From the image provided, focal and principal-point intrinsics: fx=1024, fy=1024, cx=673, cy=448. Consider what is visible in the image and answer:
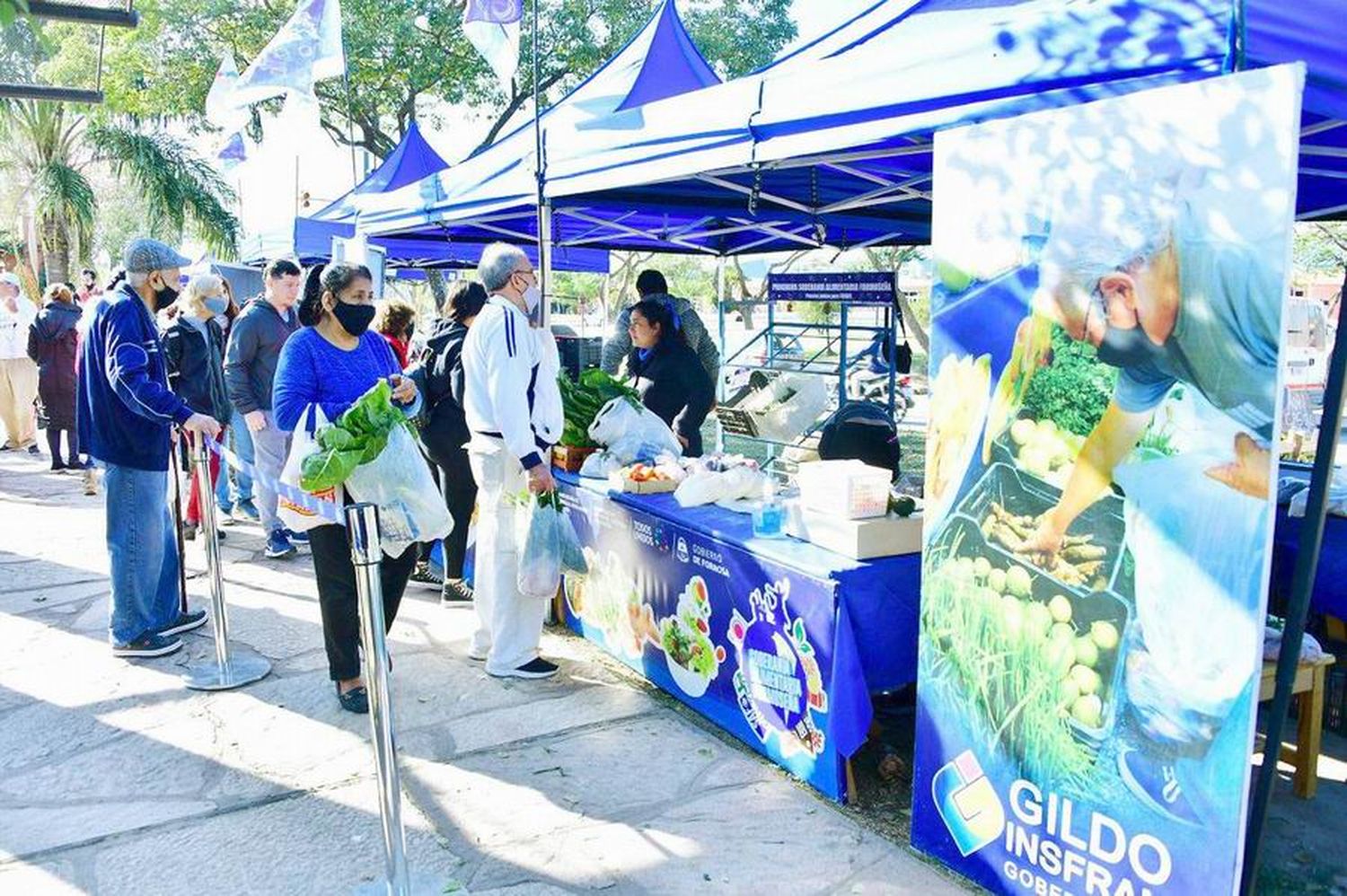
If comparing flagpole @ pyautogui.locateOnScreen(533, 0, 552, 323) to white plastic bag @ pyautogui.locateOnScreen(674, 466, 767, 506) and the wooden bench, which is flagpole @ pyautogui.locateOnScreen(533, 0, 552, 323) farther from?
the wooden bench

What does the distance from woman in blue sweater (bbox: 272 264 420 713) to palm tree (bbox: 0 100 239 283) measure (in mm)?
21110

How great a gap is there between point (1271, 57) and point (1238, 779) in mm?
1546

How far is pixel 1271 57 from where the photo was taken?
214 cm

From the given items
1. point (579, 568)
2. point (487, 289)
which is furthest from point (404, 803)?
point (487, 289)

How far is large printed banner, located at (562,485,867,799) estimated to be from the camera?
10.9 feet

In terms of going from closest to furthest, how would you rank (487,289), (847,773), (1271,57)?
(1271,57), (847,773), (487,289)

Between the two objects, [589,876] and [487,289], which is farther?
[487,289]

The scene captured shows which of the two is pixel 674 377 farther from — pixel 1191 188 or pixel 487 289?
pixel 1191 188

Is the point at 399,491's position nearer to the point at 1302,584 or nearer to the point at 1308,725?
the point at 1302,584

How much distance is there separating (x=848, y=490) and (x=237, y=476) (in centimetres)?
584

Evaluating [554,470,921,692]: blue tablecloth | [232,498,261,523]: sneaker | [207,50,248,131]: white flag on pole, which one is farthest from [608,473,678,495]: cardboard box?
[207,50,248,131]: white flag on pole

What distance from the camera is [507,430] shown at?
4.14 metres

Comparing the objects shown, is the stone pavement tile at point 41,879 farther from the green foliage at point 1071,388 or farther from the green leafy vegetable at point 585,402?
the green foliage at point 1071,388

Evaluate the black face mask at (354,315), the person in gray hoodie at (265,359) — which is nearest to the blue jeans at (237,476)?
the person in gray hoodie at (265,359)
